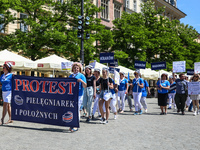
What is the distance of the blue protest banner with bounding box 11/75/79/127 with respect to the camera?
829 centimetres

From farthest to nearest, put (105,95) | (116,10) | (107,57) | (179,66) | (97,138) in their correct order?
(116,10), (179,66), (107,57), (105,95), (97,138)

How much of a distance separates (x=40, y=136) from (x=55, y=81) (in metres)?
1.78

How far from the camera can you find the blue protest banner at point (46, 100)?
8.29m

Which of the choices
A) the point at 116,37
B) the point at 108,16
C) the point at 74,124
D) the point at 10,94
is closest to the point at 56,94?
the point at 74,124

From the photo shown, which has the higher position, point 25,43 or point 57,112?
A: point 25,43

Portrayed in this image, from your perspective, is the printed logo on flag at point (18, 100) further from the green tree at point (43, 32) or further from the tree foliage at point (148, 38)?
the tree foliage at point (148, 38)

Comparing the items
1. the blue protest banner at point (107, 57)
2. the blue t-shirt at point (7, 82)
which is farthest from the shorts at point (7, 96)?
the blue protest banner at point (107, 57)

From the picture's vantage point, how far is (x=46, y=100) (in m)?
8.66

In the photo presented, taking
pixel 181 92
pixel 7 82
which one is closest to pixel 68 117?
pixel 7 82

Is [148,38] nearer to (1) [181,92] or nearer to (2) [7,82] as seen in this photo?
(1) [181,92]

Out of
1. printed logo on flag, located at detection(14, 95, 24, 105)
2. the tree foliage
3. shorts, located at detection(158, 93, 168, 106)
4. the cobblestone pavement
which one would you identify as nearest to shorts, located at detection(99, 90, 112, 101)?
the cobblestone pavement

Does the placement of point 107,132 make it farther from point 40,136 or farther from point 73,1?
point 73,1

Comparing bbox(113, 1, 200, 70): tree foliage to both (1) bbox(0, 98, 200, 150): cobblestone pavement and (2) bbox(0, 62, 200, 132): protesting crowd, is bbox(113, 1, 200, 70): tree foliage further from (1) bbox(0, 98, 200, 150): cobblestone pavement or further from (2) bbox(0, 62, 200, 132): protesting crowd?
(1) bbox(0, 98, 200, 150): cobblestone pavement

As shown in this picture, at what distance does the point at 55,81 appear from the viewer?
8.61 m
